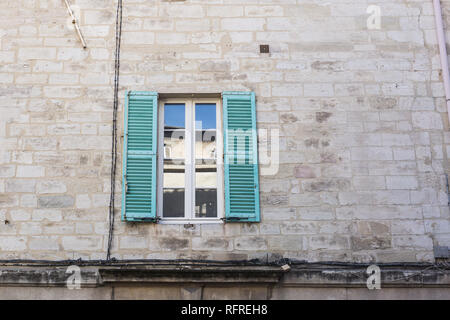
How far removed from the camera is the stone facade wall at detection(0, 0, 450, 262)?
19.1 ft

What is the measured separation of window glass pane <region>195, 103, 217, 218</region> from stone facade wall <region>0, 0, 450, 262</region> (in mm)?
232

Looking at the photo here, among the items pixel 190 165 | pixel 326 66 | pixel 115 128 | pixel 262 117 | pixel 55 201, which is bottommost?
pixel 55 201

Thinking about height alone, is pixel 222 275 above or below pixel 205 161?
below

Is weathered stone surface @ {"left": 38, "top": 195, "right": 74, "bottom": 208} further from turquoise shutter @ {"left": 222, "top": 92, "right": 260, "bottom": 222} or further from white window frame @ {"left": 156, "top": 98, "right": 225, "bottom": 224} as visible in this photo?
turquoise shutter @ {"left": 222, "top": 92, "right": 260, "bottom": 222}

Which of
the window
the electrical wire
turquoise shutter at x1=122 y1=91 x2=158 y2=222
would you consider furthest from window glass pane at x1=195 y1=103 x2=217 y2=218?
the electrical wire

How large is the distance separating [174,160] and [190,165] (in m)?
0.19

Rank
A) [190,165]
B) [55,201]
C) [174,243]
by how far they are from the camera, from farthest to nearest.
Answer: [190,165] < [55,201] < [174,243]

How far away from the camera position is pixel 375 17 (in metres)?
6.57

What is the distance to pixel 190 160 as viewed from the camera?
613 cm

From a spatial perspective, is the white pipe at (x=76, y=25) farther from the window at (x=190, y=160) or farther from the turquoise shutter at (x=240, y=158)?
the turquoise shutter at (x=240, y=158)

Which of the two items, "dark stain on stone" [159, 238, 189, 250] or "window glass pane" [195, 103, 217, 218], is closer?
"dark stain on stone" [159, 238, 189, 250]

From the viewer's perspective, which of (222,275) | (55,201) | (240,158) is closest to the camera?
(222,275)

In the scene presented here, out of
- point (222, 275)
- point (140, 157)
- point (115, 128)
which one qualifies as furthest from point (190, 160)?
point (222, 275)

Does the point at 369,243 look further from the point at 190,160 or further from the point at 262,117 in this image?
the point at 190,160
